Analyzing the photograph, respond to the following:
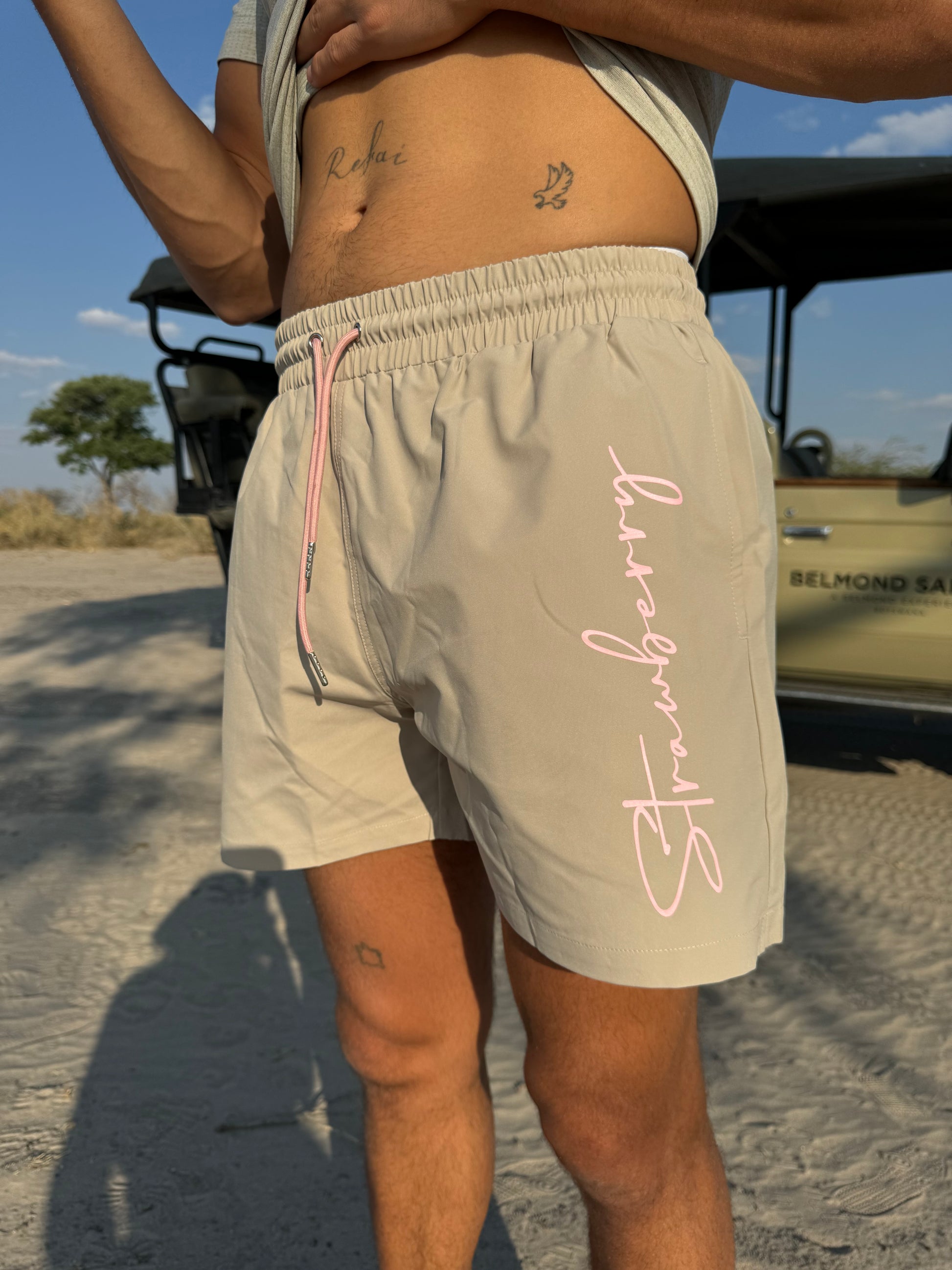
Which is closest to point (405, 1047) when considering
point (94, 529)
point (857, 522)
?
point (857, 522)

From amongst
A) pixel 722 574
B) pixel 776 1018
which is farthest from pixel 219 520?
pixel 722 574

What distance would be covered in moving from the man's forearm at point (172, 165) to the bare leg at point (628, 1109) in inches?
36.6

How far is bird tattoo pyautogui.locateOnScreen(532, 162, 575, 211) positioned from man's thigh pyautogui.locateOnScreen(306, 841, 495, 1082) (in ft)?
2.17

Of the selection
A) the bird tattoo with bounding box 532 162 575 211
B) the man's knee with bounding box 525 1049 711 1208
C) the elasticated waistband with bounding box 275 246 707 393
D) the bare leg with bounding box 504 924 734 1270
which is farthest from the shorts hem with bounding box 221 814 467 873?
the bird tattoo with bounding box 532 162 575 211

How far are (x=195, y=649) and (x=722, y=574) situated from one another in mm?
6197

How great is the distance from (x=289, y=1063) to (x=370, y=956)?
116 centimetres

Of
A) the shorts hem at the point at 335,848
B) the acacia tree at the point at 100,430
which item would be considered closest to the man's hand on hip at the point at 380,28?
the shorts hem at the point at 335,848

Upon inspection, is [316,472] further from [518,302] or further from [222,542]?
[222,542]

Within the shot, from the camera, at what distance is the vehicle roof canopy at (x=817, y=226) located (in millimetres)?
3680

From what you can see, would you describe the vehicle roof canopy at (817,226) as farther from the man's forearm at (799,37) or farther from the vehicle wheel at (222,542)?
the man's forearm at (799,37)

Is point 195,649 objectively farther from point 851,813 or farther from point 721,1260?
point 721,1260

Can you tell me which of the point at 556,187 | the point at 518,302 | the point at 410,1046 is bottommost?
the point at 410,1046

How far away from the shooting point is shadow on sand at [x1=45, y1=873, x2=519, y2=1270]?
1542 millimetres

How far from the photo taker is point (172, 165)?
1154mm
